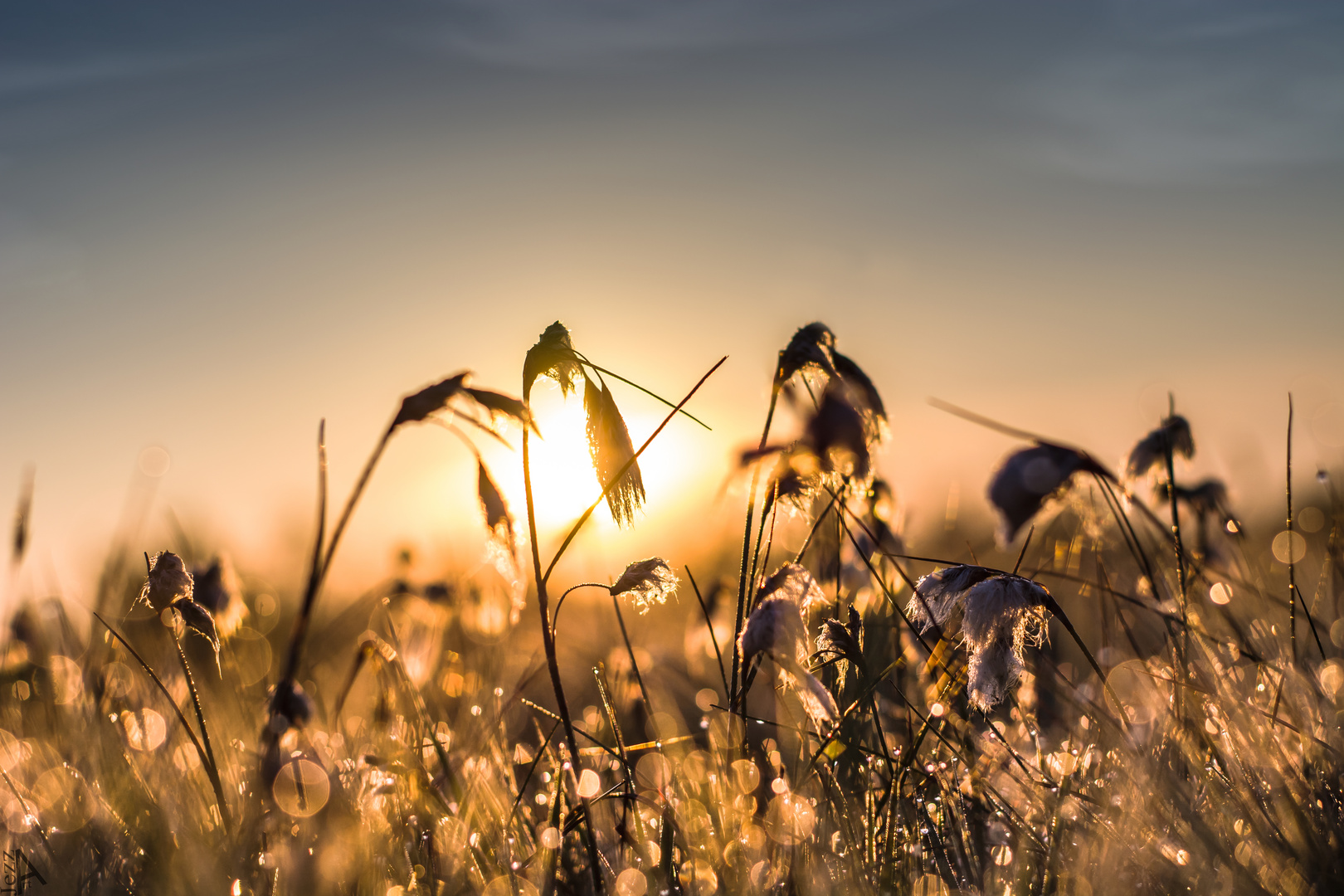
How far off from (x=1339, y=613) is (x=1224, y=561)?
2.03 ft

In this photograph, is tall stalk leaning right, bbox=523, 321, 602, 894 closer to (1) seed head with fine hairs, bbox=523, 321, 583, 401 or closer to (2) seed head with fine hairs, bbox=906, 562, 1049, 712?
(1) seed head with fine hairs, bbox=523, 321, 583, 401

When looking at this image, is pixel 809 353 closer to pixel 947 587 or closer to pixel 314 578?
pixel 947 587

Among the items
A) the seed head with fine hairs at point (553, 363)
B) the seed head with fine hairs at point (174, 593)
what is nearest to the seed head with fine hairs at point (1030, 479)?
the seed head with fine hairs at point (553, 363)

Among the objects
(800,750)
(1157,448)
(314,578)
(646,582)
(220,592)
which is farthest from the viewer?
(220,592)

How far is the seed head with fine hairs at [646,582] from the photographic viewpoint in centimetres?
178

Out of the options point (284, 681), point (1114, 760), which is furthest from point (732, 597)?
point (284, 681)

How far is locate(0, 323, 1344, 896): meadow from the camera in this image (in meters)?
1.62

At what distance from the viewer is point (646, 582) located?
5.82ft

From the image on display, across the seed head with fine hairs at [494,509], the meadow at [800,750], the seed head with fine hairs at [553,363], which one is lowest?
the meadow at [800,750]

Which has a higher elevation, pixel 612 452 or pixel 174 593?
pixel 612 452

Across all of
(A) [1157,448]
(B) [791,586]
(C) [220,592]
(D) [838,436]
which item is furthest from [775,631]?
(C) [220,592]

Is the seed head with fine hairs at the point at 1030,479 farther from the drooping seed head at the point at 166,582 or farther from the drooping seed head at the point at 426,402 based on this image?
the drooping seed head at the point at 166,582

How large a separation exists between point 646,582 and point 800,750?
2.73ft

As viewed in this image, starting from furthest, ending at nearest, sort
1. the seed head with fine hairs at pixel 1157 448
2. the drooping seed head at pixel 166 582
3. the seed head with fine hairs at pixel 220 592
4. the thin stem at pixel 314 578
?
1. the seed head with fine hairs at pixel 220 592
2. the seed head with fine hairs at pixel 1157 448
3. the drooping seed head at pixel 166 582
4. the thin stem at pixel 314 578
